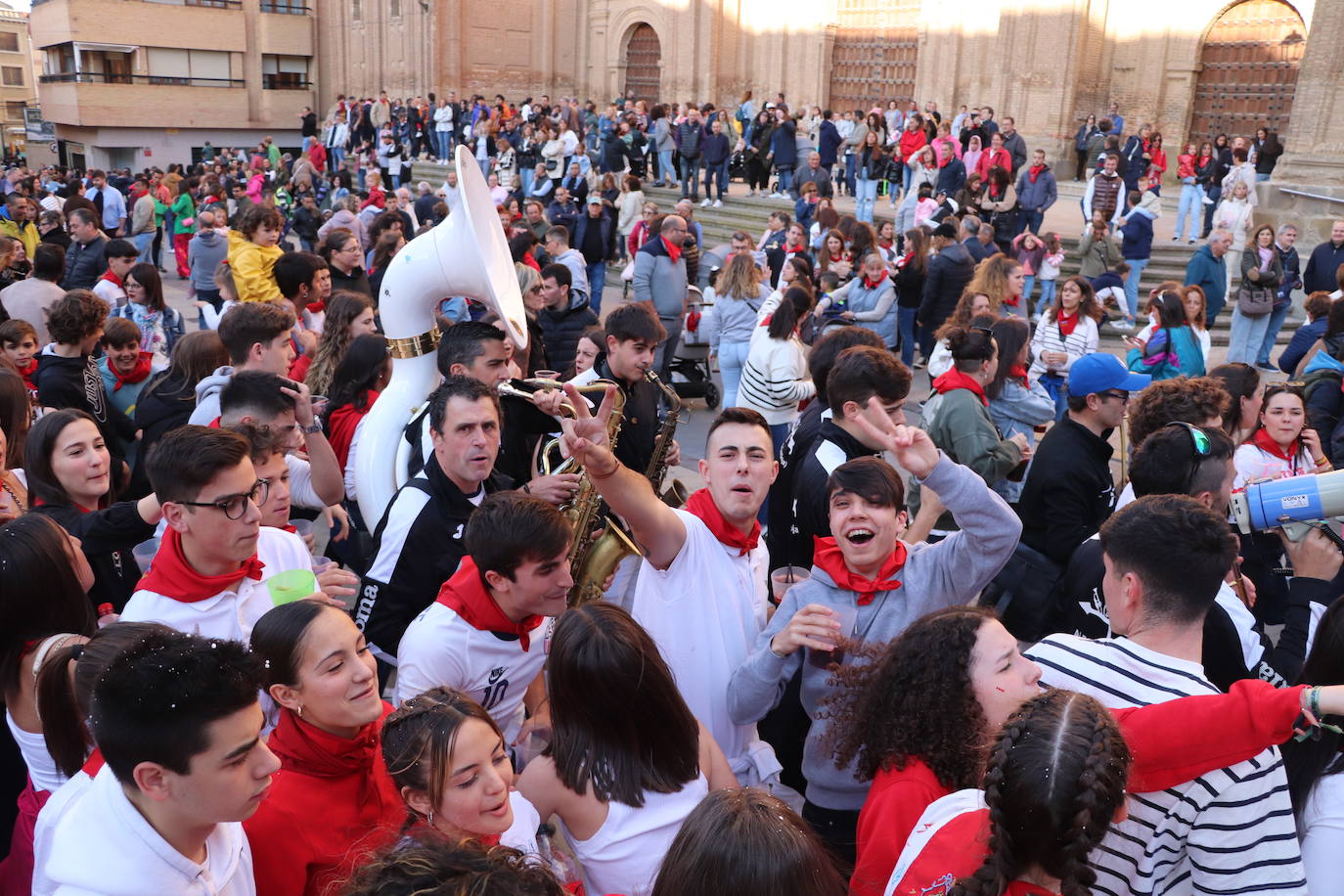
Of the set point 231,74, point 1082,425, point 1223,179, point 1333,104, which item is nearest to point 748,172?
point 1223,179

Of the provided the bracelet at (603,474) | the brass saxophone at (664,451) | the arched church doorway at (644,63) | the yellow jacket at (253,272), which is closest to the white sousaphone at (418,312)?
the brass saxophone at (664,451)

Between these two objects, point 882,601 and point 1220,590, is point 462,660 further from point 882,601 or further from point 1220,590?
point 1220,590

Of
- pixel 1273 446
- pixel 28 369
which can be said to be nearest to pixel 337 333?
pixel 28 369

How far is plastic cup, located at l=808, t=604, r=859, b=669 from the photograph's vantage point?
271 cm

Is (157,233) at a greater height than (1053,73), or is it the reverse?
(1053,73)

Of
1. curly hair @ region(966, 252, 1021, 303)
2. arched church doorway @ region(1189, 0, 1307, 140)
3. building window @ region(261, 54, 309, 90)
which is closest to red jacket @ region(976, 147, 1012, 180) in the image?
curly hair @ region(966, 252, 1021, 303)

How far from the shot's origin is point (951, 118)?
22109 mm

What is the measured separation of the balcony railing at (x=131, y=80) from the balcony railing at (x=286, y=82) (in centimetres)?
86

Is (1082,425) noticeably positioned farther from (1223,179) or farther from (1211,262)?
(1223,179)

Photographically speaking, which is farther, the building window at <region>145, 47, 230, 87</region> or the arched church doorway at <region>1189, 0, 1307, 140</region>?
the building window at <region>145, 47, 230, 87</region>

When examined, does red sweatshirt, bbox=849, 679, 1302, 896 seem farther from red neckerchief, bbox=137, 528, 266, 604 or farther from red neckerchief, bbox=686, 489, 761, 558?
red neckerchief, bbox=137, 528, 266, 604

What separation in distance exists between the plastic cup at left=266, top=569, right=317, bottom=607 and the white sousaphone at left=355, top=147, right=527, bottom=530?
50.9 inches

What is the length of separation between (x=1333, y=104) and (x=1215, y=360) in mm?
6279

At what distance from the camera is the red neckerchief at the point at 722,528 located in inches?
123
